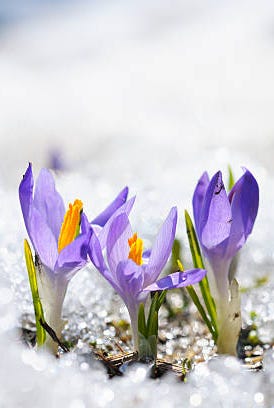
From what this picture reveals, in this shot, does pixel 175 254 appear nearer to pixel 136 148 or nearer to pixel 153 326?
pixel 153 326

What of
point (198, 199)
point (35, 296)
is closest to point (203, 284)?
point (198, 199)

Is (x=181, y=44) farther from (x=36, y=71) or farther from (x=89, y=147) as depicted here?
(x=89, y=147)

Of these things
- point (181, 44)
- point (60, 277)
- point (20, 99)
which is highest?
point (181, 44)

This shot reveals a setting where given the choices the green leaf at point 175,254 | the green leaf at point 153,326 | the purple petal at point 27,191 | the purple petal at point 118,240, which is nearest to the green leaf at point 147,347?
the green leaf at point 153,326

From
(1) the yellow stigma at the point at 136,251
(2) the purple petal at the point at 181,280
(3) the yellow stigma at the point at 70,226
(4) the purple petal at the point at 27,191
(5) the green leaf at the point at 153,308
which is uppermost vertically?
(4) the purple petal at the point at 27,191

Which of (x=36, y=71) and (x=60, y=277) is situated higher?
(x=36, y=71)

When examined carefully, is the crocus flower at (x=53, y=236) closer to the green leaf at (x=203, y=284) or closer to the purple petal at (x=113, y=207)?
the purple petal at (x=113, y=207)

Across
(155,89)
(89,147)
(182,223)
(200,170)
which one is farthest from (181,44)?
(182,223)
